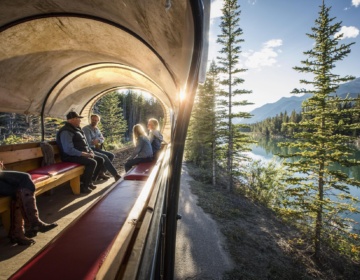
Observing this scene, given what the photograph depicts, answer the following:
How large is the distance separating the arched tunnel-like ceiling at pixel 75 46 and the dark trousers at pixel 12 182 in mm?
2657

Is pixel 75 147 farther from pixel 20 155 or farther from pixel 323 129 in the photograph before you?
pixel 323 129

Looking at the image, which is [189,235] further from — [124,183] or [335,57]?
[335,57]

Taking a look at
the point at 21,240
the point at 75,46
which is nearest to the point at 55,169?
the point at 21,240

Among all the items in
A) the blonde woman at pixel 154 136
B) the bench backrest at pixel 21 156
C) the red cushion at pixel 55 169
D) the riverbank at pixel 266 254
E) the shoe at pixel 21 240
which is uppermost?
the blonde woman at pixel 154 136

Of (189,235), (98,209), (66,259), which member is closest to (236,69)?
(189,235)

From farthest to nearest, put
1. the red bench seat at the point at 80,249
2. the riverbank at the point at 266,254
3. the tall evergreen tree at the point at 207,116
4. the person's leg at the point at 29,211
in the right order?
the tall evergreen tree at the point at 207,116 → the riverbank at the point at 266,254 → the person's leg at the point at 29,211 → the red bench seat at the point at 80,249

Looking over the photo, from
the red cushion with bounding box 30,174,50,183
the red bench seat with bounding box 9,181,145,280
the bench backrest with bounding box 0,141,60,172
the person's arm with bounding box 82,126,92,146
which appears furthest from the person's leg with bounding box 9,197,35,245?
the person's arm with bounding box 82,126,92,146

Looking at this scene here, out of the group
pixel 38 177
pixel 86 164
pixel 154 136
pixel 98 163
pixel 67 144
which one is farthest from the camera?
pixel 154 136

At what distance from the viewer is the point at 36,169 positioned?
15.4ft

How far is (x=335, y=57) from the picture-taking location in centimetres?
809

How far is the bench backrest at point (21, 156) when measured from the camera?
4.37 metres

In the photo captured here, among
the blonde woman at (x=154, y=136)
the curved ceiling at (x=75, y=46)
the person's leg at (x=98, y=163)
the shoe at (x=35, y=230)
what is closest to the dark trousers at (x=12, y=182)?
the shoe at (x=35, y=230)

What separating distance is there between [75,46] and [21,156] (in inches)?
117

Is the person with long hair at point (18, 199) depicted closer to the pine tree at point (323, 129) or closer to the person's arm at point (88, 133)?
the person's arm at point (88, 133)
